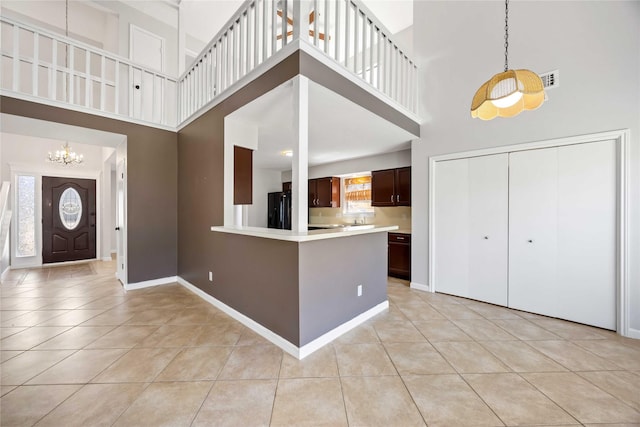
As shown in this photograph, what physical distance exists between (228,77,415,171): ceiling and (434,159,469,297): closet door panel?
0.85 meters

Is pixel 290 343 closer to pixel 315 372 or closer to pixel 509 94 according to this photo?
pixel 315 372

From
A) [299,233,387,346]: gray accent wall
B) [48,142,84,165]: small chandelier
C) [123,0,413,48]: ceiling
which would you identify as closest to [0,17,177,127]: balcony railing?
[48,142,84,165]: small chandelier

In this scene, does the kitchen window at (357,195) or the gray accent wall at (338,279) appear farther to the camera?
the kitchen window at (357,195)

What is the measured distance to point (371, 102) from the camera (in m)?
3.03

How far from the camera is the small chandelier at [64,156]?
537cm

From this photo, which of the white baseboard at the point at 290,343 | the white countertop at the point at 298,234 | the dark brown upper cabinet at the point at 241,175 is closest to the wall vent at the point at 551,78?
the white countertop at the point at 298,234

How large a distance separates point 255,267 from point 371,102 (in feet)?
7.67

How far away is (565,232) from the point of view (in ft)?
9.34

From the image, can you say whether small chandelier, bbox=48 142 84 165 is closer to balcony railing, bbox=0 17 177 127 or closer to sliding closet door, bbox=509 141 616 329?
balcony railing, bbox=0 17 177 127

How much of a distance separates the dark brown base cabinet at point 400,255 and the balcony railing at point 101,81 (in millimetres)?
4521

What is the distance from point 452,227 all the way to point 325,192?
10.7 feet

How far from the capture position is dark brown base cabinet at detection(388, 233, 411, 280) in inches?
180

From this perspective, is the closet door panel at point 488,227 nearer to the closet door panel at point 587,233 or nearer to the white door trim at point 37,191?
the closet door panel at point 587,233

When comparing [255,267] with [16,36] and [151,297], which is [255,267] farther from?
[16,36]
